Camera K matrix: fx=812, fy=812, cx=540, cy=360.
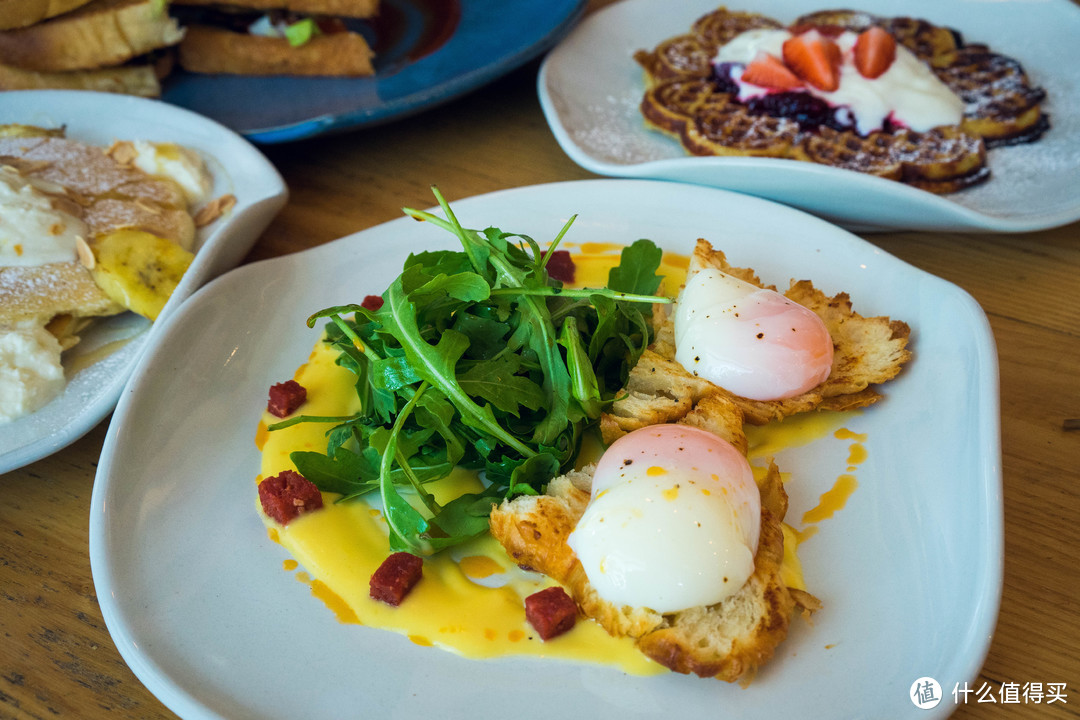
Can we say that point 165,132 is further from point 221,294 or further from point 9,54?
point 221,294

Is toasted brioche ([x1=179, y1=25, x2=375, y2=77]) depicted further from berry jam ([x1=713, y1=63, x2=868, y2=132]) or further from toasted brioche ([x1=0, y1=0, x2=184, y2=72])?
berry jam ([x1=713, y1=63, x2=868, y2=132])

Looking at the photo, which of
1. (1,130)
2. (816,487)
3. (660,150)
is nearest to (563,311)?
(816,487)

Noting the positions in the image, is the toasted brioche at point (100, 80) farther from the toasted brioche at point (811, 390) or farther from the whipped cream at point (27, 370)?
the toasted brioche at point (811, 390)

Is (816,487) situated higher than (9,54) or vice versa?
(9,54)

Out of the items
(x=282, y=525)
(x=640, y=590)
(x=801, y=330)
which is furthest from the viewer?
(x=801, y=330)

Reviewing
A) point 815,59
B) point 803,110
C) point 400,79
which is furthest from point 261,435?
point 815,59

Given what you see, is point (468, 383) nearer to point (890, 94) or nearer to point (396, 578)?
point (396, 578)

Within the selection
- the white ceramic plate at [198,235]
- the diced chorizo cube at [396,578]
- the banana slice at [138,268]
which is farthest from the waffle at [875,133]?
the diced chorizo cube at [396,578]
